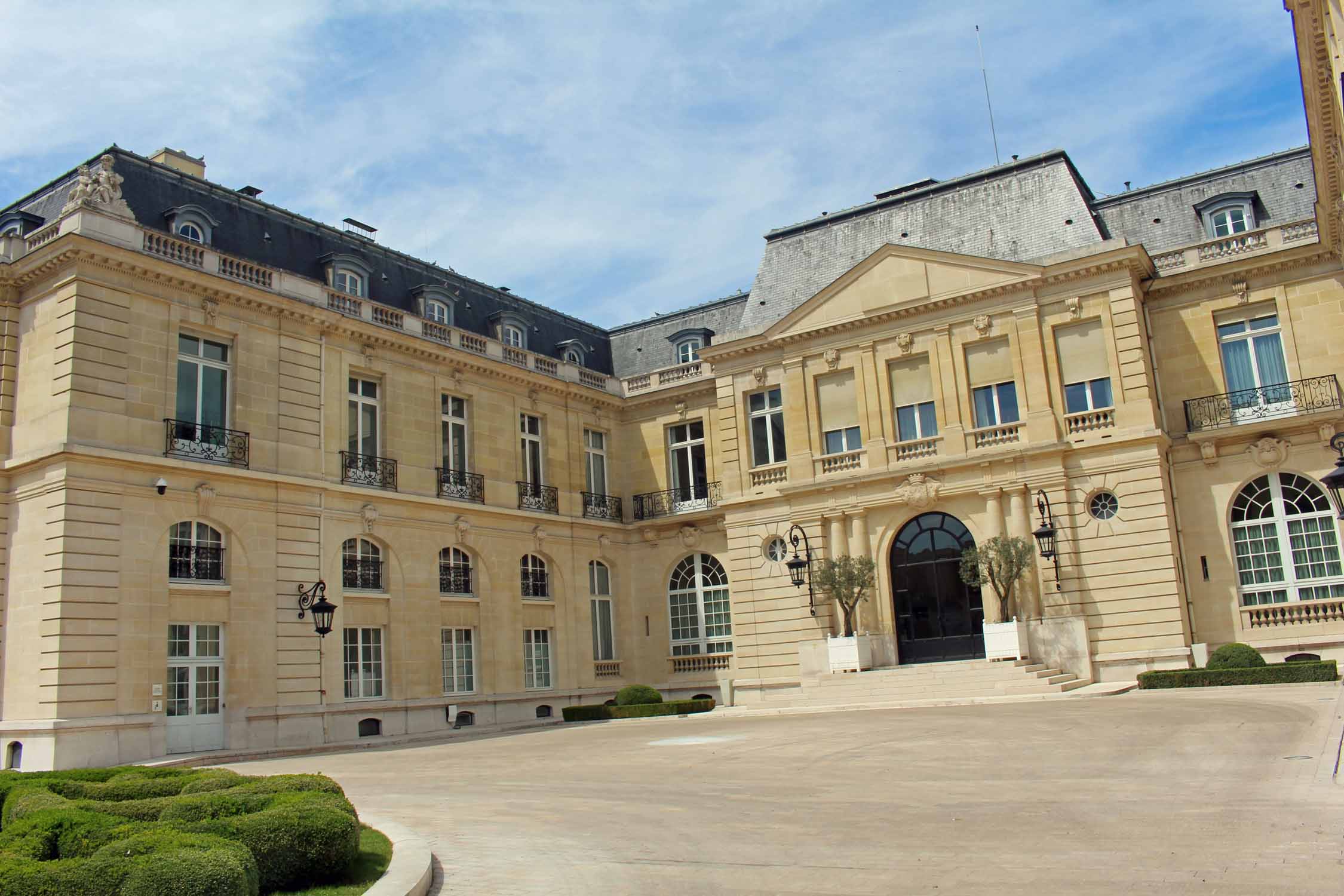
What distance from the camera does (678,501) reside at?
110 ft

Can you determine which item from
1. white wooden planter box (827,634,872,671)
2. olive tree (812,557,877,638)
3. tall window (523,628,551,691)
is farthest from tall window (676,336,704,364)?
white wooden planter box (827,634,872,671)

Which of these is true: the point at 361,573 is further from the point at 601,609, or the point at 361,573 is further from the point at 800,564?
the point at 800,564

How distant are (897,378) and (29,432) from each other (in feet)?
66.6

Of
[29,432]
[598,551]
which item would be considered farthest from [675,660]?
[29,432]

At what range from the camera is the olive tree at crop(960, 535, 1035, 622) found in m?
24.9

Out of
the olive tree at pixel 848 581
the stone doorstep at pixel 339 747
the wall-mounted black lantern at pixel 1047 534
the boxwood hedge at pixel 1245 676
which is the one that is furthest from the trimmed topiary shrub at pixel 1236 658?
the stone doorstep at pixel 339 747

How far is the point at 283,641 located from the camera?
22.8 meters

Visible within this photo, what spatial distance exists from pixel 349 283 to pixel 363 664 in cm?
988

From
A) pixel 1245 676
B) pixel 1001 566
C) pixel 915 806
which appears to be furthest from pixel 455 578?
pixel 915 806

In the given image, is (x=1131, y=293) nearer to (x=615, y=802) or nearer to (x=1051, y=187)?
(x=1051, y=187)

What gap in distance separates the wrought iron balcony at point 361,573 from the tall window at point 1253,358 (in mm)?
21099

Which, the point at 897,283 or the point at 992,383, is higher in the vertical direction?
the point at 897,283

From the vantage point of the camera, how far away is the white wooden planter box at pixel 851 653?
1043 inches

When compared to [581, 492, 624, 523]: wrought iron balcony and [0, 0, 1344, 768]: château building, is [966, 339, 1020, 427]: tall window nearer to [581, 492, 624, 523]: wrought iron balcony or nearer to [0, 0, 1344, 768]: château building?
[0, 0, 1344, 768]: château building
